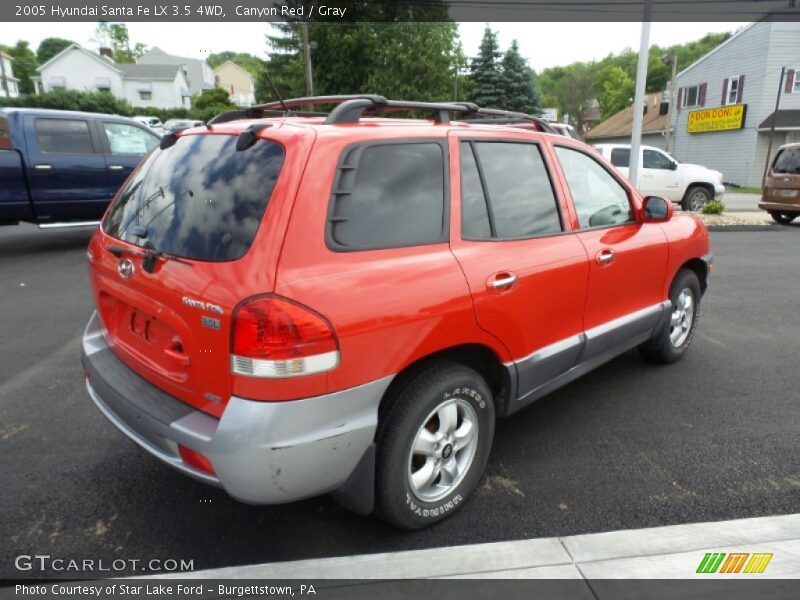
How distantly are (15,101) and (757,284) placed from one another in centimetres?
4446

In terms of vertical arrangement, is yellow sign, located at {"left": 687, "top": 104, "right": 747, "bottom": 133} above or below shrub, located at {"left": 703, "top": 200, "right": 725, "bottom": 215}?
above

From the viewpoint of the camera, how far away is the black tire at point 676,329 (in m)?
4.18

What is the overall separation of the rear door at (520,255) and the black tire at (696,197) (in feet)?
44.5

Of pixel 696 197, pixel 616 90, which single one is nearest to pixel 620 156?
pixel 696 197

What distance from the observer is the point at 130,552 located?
7.82ft

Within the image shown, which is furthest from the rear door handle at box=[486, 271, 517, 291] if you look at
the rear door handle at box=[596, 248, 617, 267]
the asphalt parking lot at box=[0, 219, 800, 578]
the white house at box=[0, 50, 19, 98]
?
the white house at box=[0, 50, 19, 98]

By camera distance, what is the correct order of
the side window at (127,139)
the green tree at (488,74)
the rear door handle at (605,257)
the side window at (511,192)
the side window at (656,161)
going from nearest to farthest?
the side window at (511,192) < the rear door handle at (605,257) < the side window at (127,139) < the side window at (656,161) < the green tree at (488,74)

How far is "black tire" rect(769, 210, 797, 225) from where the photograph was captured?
1299cm

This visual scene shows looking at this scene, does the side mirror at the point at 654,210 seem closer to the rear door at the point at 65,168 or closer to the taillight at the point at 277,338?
the taillight at the point at 277,338

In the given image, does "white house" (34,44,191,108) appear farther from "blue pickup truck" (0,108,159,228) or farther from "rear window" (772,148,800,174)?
"rear window" (772,148,800,174)

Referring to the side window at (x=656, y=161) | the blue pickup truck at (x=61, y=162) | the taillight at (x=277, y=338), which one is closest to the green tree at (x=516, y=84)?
the side window at (x=656, y=161)

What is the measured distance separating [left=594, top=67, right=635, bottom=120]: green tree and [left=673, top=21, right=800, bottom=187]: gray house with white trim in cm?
4178

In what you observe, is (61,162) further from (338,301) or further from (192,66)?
(192,66)

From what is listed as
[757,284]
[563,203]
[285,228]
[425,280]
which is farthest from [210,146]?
[757,284]
